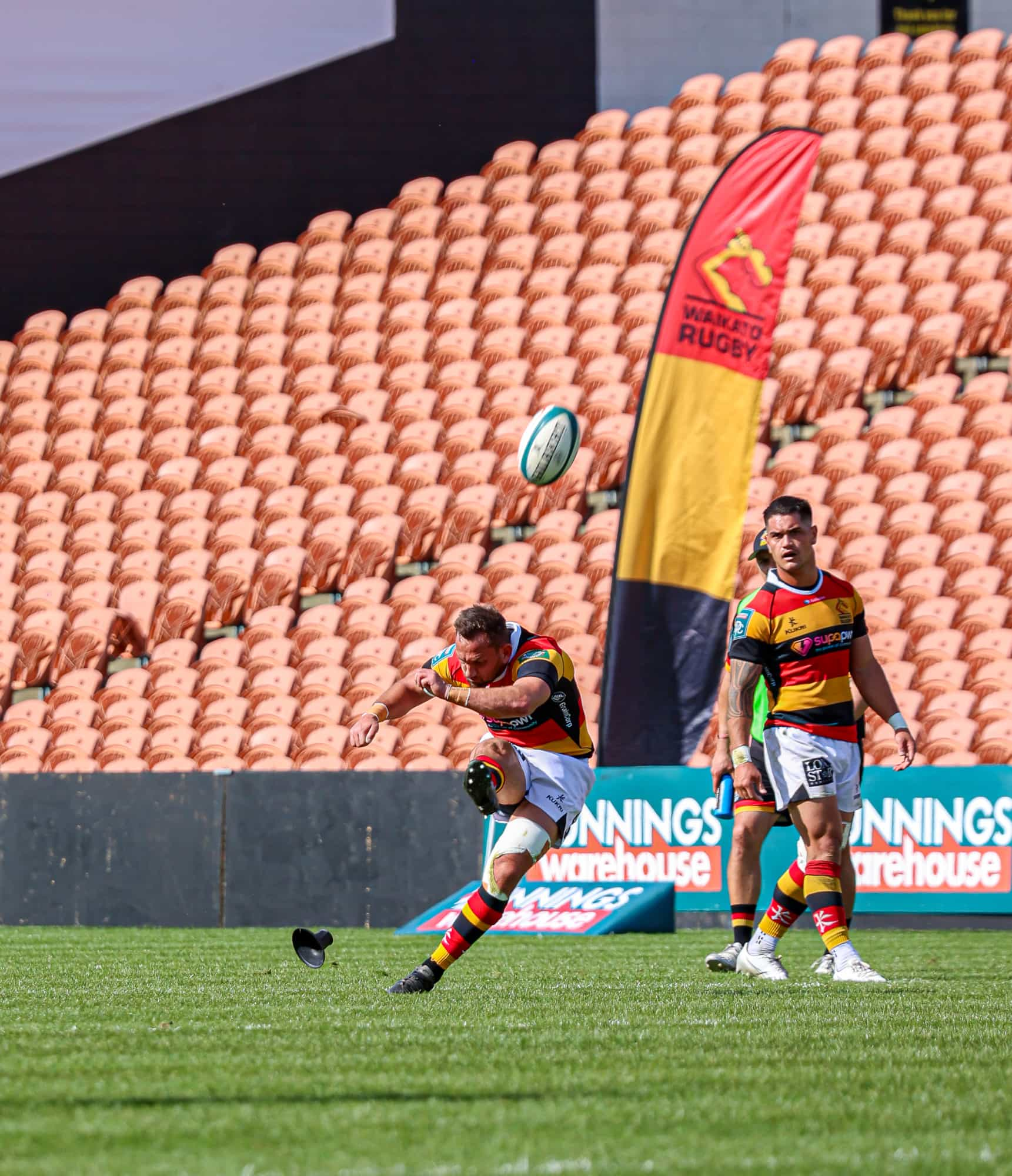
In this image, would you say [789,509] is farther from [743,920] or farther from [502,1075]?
[502,1075]

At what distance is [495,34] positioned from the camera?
21.4 meters

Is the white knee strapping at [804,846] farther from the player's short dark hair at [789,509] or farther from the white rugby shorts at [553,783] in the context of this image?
the player's short dark hair at [789,509]

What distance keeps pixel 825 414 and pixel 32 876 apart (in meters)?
9.07

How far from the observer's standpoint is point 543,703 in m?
5.62

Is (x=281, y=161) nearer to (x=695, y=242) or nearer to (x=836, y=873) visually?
(x=695, y=242)

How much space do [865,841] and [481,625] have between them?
222 inches

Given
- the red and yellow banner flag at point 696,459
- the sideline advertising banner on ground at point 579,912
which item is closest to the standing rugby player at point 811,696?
the sideline advertising banner on ground at point 579,912

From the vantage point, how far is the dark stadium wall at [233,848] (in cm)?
1135

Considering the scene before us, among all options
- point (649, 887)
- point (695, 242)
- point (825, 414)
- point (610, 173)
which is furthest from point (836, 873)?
point (610, 173)

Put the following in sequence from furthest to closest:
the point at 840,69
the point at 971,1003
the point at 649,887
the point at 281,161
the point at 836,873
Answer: the point at 281,161, the point at 840,69, the point at 649,887, the point at 836,873, the point at 971,1003

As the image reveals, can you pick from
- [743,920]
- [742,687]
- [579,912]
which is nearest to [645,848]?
[579,912]

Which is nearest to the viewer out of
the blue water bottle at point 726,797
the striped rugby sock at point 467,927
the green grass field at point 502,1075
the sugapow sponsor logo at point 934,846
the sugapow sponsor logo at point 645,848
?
the green grass field at point 502,1075

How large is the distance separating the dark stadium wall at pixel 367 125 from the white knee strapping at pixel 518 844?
1657 cm

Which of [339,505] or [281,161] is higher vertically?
[281,161]
